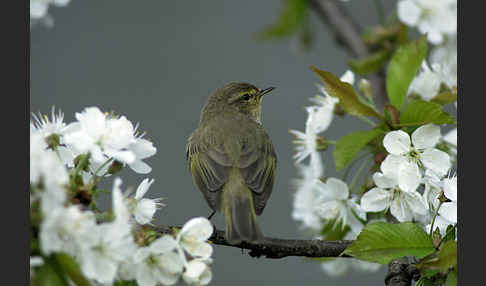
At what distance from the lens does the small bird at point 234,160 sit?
2.56 meters

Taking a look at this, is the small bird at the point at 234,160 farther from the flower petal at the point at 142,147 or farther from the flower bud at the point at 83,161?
the flower bud at the point at 83,161

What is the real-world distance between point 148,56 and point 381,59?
3.62 m

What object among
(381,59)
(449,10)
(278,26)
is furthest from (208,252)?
(278,26)

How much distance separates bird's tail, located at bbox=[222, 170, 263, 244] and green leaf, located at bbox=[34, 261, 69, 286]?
0.83 metres

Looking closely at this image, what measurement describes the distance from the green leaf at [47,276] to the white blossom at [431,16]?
2.16 m

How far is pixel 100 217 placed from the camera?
1.69m

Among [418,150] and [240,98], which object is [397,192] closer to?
[418,150]

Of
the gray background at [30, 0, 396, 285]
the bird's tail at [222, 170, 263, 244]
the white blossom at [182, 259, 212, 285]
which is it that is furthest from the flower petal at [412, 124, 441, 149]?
the gray background at [30, 0, 396, 285]

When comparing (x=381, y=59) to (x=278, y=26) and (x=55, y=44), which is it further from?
(x=55, y=44)

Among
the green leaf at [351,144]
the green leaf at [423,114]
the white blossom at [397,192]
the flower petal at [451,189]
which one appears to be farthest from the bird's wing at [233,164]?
Answer: the flower petal at [451,189]

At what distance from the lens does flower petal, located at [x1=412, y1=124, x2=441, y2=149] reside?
233 cm

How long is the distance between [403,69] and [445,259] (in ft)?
3.01

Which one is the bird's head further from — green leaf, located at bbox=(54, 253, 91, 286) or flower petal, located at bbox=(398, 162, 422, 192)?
green leaf, located at bbox=(54, 253, 91, 286)

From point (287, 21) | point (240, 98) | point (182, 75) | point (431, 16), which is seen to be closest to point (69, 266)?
point (431, 16)
